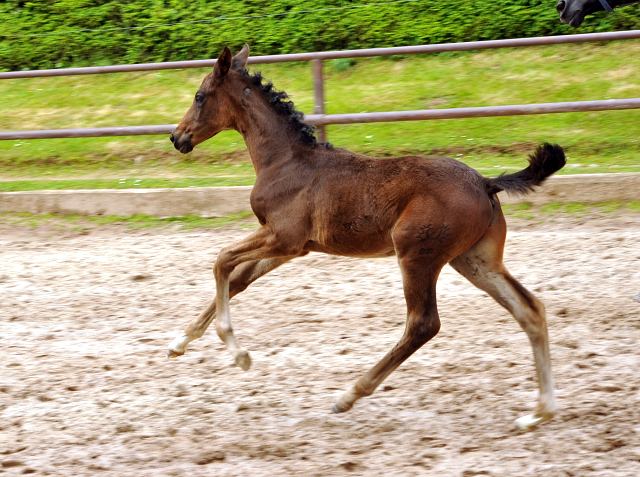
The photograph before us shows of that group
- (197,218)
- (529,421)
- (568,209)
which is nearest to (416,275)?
(529,421)

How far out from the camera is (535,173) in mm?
3531

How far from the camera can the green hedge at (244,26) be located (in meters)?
10.2

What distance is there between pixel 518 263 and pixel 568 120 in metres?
4.08

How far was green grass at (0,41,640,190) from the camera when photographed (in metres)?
8.52

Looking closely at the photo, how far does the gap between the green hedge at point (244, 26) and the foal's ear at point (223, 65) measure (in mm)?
6770

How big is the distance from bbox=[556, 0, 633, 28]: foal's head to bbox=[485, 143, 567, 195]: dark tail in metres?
2.40

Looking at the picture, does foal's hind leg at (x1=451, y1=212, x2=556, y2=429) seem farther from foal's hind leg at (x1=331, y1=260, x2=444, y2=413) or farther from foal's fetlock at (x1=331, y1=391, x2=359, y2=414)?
foal's fetlock at (x1=331, y1=391, x2=359, y2=414)

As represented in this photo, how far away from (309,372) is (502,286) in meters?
1.11

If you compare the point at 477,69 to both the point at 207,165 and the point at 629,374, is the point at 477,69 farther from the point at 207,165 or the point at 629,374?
the point at 629,374

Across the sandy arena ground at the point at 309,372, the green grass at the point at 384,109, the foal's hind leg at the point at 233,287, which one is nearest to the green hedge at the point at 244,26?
the green grass at the point at 384,109

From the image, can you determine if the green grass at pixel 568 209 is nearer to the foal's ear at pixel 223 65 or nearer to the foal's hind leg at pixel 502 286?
the foal's hind leg at pixel 502 286

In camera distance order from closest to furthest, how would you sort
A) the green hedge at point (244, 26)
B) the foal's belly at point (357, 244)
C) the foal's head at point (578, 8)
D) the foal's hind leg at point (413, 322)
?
1. the foal's hind leg at point (413, 322)
2. the foal's belly at point (357, 244)
3. the foal's head at point (578, 8)
4. the green hedge at point (244, 26)

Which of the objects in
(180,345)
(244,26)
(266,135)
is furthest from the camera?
(244,26)

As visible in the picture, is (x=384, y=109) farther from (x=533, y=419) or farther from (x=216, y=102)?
(x=533, y=419)
